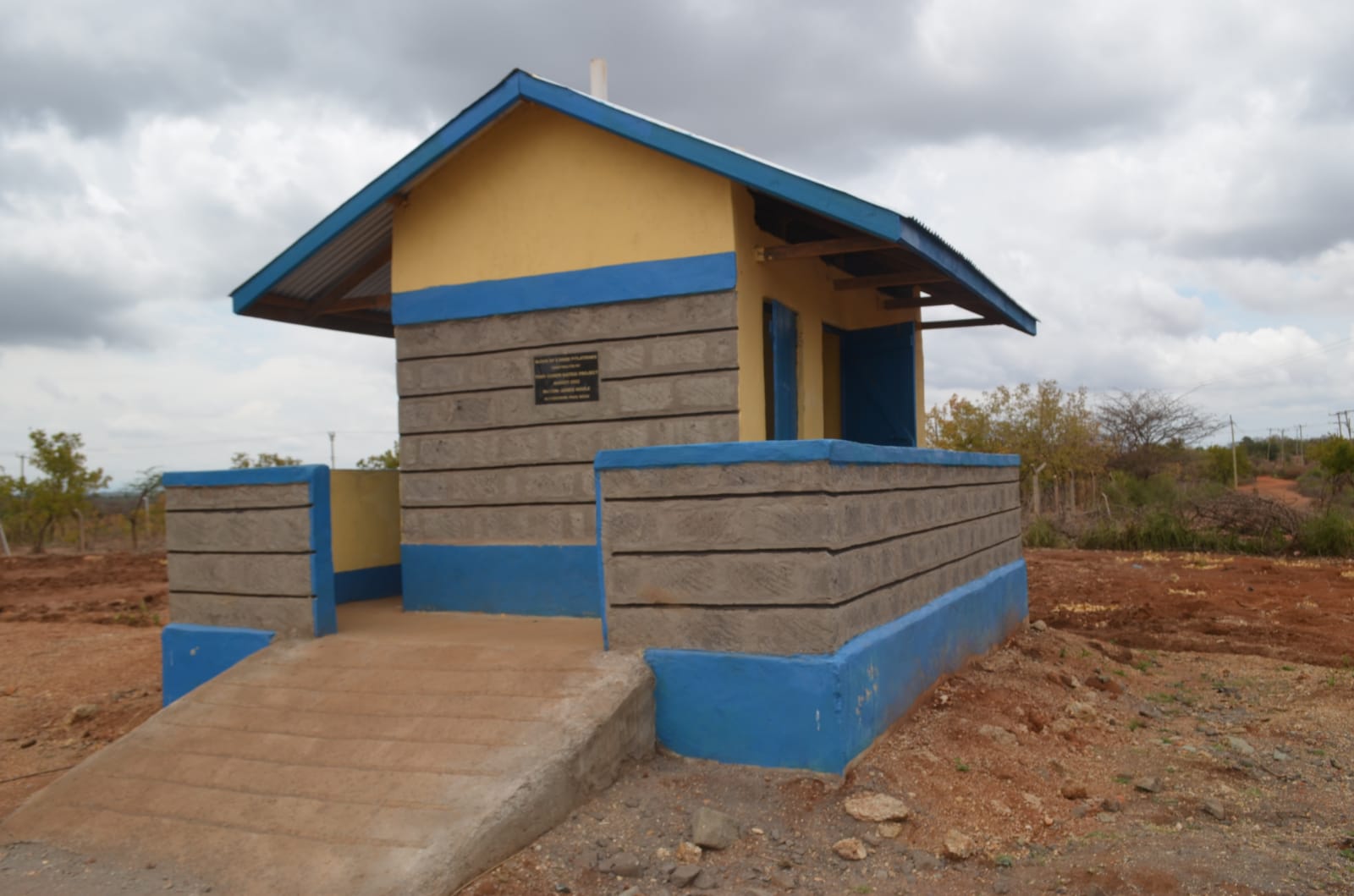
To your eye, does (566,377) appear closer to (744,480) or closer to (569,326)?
(569,326)

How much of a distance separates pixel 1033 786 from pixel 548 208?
203 inches

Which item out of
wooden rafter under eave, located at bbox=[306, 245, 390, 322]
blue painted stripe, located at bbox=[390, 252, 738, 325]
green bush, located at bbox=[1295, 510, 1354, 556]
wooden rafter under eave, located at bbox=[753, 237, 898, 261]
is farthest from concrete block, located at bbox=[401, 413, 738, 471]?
green bush, located at bbox=[1295, 510, 1354, 556]

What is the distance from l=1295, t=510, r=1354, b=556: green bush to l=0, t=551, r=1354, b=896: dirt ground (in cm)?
766

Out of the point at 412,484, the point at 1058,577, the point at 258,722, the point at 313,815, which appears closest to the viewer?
the point at 313,815

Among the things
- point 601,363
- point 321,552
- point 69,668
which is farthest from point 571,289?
point 69,668

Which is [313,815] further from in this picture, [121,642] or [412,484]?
[121,642]

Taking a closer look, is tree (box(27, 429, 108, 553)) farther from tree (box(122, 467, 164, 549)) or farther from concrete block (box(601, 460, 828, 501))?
concrete block (box(601, 460, 828, 501))

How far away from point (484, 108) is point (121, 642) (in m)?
8.42

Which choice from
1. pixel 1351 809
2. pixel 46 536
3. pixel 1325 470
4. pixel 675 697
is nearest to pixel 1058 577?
pixel 1351 809

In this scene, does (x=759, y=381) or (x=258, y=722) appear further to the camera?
(x=759, y=381)

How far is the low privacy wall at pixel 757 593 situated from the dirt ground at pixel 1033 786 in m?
0.22

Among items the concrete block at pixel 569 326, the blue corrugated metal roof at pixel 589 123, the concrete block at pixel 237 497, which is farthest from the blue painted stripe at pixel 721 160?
the concrete block at pixel 237 497

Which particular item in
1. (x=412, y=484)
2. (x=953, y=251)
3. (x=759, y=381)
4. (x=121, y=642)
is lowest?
(x=121, y=642)

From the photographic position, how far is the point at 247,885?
401 centimetres
